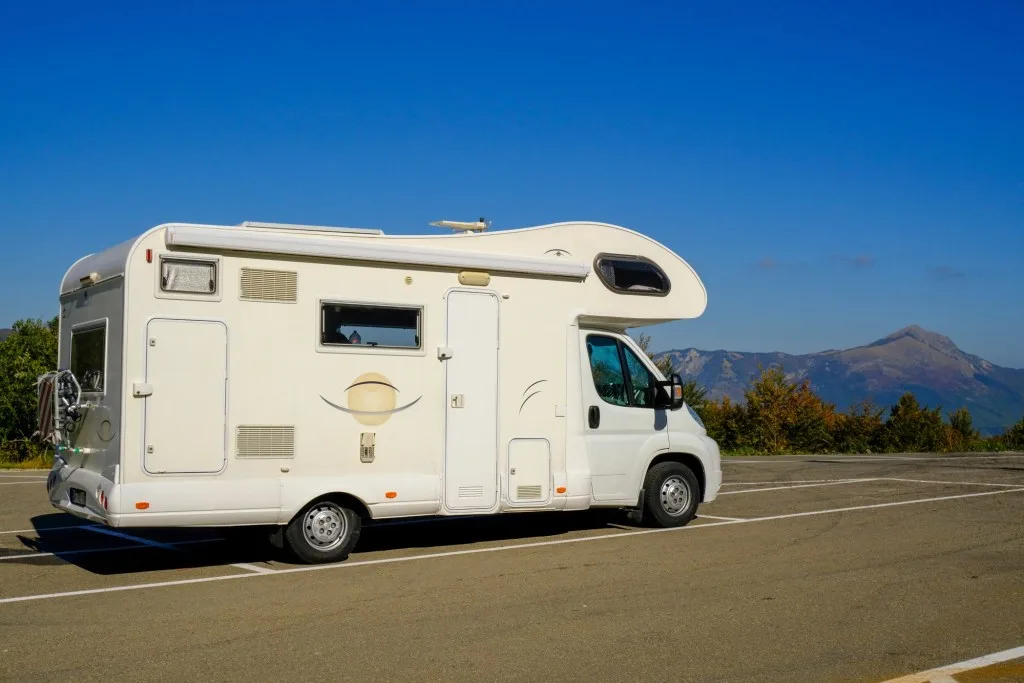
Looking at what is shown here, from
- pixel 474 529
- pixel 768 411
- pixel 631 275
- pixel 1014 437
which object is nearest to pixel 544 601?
pixel 474 529

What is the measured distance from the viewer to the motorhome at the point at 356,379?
9.05 metres

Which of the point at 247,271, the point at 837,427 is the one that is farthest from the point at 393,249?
the point at 837,427

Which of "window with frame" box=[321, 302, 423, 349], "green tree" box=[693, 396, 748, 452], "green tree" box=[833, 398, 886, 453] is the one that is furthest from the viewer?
"green tree" box=[833, 398, 886, 453]

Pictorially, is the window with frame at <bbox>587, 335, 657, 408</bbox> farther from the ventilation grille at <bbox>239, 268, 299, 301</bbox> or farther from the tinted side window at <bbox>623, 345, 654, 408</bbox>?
the ventilation grille at <bbox>239, 268, 299, 301</bbox>

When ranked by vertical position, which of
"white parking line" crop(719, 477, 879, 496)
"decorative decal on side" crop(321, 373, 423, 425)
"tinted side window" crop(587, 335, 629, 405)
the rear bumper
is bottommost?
"white parking line" crop(719, 477, 879, 496)

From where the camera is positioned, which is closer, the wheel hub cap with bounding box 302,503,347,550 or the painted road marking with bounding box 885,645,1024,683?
the painted road marking with bounding box 885,645,1024,683

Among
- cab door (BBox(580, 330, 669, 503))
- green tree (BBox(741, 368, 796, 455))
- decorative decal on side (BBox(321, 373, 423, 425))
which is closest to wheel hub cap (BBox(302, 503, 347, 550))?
decorative decal on side (BBox(321, 373, 423, 425))

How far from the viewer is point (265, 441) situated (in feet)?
30.9

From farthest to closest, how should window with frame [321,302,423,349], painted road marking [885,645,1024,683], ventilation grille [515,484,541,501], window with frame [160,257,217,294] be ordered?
1. ventilation grille [515,484,541,501]
2. window with frame [321,302,423,349]
3. window with frame [160,257,217,294]
4. painted road marking [885,645,1024,683]

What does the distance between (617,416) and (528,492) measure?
1.41 meters

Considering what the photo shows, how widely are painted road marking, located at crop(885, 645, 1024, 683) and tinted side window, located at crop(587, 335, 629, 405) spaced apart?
5507mm

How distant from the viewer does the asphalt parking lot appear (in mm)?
6238

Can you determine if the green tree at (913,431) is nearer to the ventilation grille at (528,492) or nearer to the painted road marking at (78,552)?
the ventilation grille at (528,492)

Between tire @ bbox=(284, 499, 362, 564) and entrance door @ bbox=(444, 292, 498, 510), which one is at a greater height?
entrance door @ bbox=(444, 292, 498, 510)
